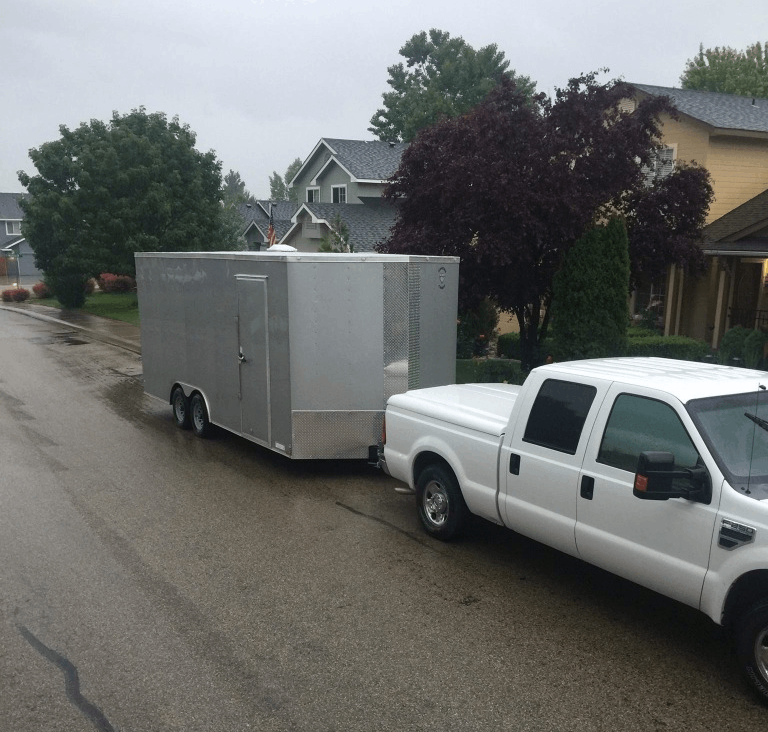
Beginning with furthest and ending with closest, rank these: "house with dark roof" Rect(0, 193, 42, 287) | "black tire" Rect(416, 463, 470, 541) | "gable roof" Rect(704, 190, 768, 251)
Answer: "house with dark roof" Rect(0, 193, 42, 287)
"gable roof" Rect(704, 190, 768, 251)
"black tire" Rect(416, 463, 470, 541)

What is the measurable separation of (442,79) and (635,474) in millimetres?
63642

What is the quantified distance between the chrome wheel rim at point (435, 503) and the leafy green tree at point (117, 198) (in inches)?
1080

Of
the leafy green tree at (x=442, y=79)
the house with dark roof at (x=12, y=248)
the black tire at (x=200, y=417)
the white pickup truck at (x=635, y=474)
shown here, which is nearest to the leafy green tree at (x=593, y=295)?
the black tire at (x=200, y=417)

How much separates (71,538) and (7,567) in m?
0.77

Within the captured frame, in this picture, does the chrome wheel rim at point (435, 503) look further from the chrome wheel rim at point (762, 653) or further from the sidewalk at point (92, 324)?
the sidewalk at point (92, 324)

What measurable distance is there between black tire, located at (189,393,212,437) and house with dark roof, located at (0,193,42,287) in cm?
6127

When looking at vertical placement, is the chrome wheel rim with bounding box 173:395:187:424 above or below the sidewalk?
above

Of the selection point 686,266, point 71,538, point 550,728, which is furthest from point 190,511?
point 686,266

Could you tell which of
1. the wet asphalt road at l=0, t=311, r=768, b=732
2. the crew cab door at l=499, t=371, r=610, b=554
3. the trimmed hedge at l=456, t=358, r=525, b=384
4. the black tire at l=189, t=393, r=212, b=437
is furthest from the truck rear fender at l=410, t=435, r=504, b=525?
the trimmed hedge at l=456, t=358, r=525, b=384

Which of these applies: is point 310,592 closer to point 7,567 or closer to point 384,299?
point 7,567

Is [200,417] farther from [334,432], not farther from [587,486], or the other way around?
[587,486]

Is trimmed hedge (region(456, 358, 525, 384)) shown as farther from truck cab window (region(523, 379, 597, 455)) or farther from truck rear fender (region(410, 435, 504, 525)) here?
truck cab window (region(523, 379, 597, 455))

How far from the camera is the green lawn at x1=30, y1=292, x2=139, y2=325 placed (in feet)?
109

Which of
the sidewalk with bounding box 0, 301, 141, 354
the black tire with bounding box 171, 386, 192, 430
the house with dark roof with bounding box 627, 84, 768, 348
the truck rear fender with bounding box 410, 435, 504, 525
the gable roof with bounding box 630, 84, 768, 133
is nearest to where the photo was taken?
the truck rear fender with bounding box 410, 435, 504, 525
